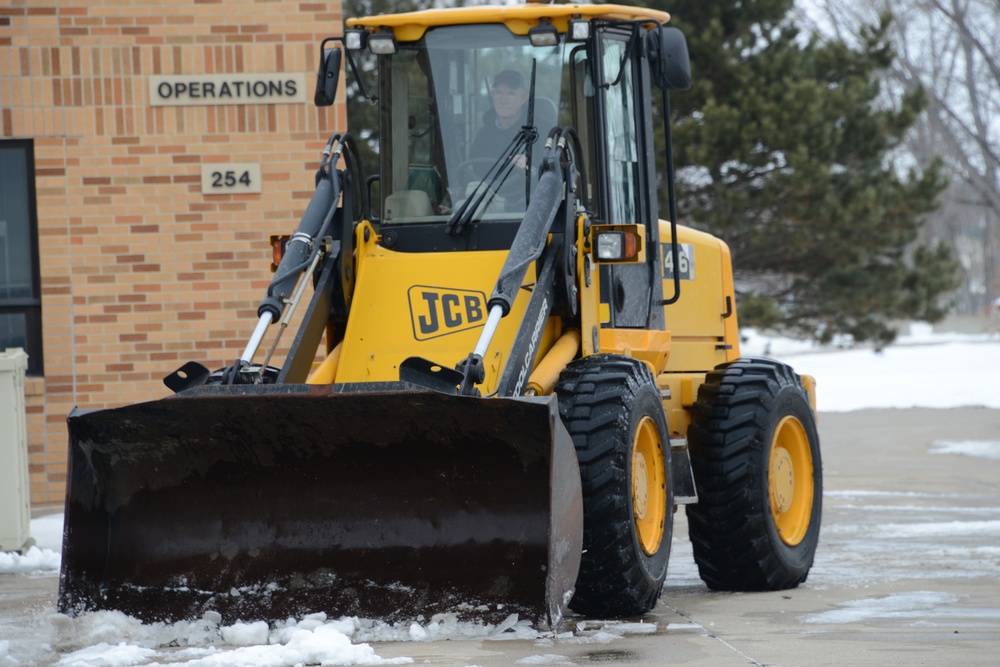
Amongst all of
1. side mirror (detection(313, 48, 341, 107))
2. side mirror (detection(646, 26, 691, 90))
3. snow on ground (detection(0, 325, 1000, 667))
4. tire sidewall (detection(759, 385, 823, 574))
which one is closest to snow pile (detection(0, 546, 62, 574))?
snow on ground (detection(0, 325, 1000, 667))

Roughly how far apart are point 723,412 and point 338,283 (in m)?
2.01

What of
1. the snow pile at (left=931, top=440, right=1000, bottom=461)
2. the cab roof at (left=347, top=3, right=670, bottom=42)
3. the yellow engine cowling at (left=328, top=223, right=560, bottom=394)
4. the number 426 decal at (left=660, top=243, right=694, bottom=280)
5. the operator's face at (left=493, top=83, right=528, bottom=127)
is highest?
the cab roof at (left=347, top=3, right=670, bottom=42)

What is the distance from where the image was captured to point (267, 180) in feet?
36.2

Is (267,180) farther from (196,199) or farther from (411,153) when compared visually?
(411,153)

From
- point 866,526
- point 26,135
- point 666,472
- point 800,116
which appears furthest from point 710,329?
point 800,116

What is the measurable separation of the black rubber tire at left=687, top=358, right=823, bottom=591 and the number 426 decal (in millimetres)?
608

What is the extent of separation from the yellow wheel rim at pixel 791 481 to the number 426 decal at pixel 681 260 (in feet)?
3.15

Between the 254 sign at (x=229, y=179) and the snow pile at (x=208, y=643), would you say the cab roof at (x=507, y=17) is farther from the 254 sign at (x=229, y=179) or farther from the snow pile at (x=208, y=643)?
the 254 sign at (x=229, y=179)

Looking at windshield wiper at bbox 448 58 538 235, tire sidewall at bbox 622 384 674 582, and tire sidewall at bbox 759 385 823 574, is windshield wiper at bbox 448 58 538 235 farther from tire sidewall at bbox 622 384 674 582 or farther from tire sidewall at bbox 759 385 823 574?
tire sidewall at bbox 759 385 823 574

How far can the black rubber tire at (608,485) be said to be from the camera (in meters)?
5.97

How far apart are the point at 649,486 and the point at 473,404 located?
1.30 m

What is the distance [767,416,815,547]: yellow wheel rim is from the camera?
779cm

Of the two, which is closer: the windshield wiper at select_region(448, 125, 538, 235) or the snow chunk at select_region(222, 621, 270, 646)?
the snow chunk at select_region(222, 621, 270, 646)

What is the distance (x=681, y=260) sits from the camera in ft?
26.8
